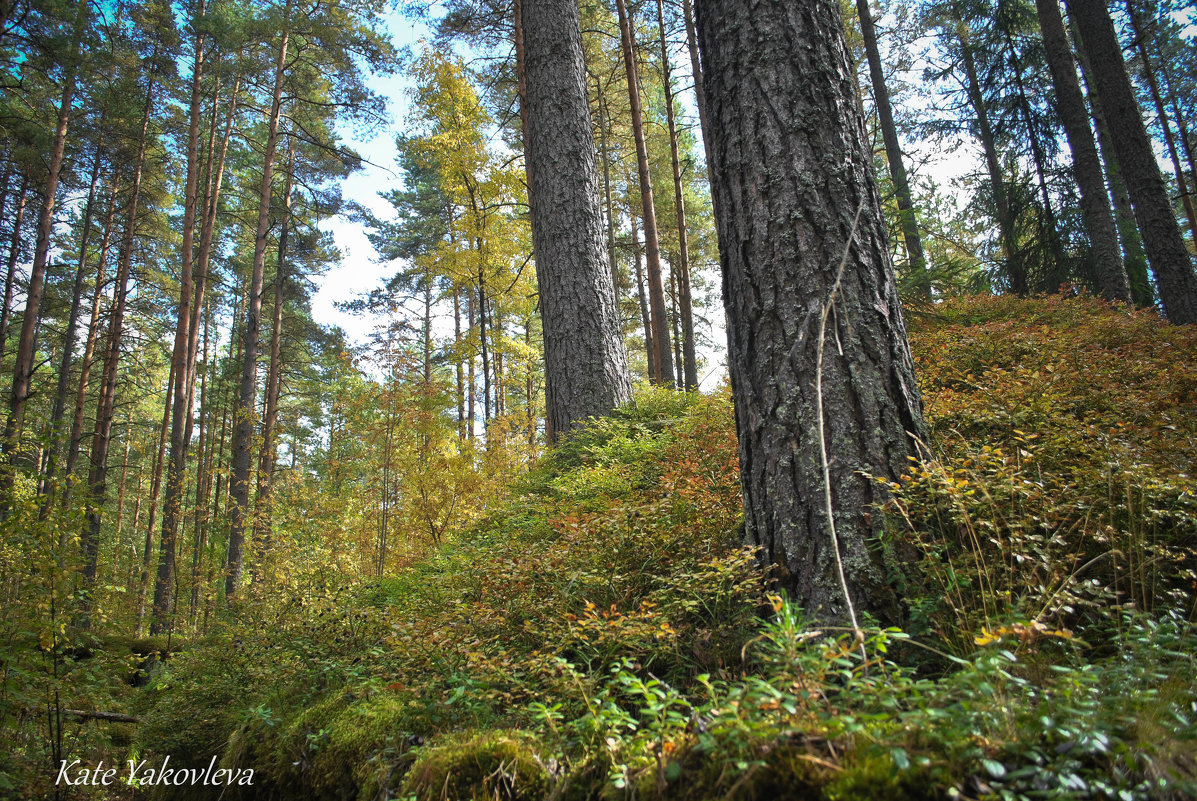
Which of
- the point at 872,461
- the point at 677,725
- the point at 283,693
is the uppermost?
the point at 872,461

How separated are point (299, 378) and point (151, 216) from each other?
887cm

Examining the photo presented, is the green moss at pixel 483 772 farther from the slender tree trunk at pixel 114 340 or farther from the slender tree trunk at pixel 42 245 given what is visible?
the slender tree trunk at pixel 114 340

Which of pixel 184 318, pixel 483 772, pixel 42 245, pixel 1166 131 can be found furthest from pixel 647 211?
pixel 1166 131

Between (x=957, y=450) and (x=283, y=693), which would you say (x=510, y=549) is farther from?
(x=957, y=450)

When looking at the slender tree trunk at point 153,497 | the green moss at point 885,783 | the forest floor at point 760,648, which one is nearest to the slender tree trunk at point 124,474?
the slender tree trunk at point 153,497

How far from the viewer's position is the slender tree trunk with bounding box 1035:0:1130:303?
26.9 ft

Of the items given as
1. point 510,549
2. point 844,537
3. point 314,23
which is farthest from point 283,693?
point 314,23

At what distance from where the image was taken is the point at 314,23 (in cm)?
1111

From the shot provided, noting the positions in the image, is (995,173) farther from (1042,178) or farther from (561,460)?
(561,460)

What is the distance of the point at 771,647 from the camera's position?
1.65 metres

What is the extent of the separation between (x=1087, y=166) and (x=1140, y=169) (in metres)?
2.01

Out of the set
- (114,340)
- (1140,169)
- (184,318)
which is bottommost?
(1140,169)

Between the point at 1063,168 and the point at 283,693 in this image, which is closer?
the point at 283,693

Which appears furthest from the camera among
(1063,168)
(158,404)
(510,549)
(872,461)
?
(158,404)
